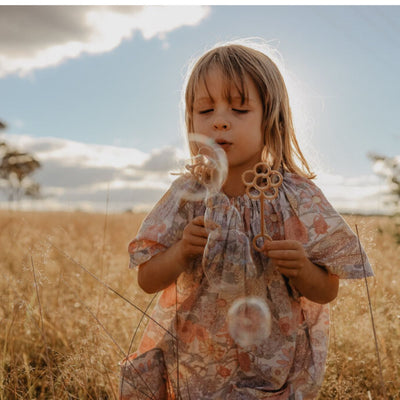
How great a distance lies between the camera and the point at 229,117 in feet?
5.62

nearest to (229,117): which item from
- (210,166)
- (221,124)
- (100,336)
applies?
(221,124)

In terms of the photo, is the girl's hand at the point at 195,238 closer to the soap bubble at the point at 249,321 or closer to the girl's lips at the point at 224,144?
the soap bubble at the point at 249,321

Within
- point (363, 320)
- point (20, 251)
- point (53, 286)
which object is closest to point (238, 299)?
point (363, 320)

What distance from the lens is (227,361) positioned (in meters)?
1.65

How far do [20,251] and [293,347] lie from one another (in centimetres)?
340

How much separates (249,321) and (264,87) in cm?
97

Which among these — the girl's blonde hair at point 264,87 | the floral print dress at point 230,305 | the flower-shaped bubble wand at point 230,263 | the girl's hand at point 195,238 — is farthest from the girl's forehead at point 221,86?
the girl's hand at point 195,238

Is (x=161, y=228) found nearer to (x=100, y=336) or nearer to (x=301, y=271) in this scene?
(x=301, y=271)

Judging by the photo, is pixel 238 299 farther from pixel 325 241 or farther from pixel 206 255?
pixel 325 241

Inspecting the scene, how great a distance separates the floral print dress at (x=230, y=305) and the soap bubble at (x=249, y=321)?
0.04 metres

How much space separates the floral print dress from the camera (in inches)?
63.3

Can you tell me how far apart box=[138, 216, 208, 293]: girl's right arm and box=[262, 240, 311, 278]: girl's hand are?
0.74 feet

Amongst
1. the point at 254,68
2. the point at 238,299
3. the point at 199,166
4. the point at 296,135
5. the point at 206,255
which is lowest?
the point at 238,299

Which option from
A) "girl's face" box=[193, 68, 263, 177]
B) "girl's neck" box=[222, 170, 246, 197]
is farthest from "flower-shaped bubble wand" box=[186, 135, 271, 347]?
"girl's neck" box=[222, 170, 246, 197]
